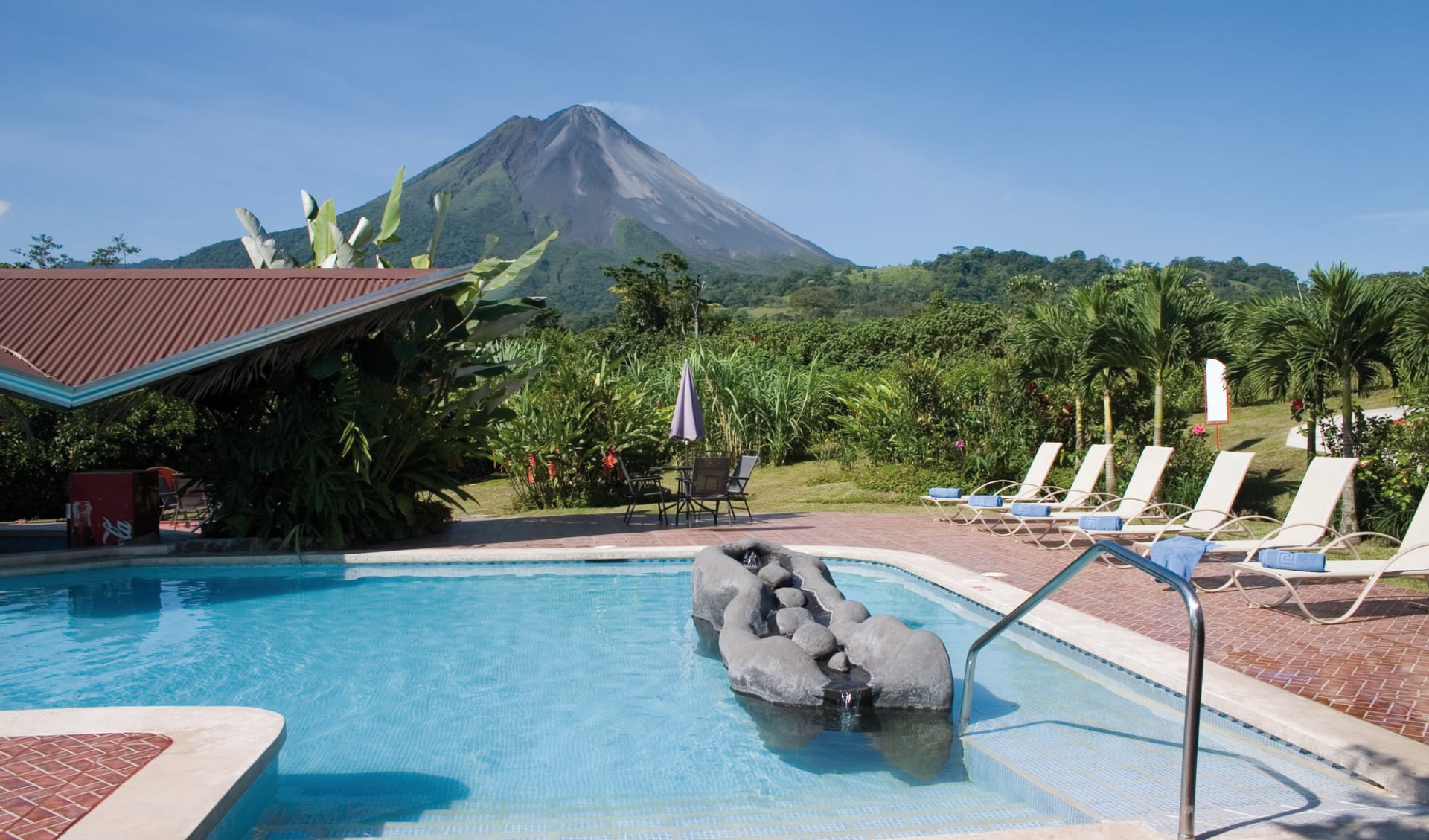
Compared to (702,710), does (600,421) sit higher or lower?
higher

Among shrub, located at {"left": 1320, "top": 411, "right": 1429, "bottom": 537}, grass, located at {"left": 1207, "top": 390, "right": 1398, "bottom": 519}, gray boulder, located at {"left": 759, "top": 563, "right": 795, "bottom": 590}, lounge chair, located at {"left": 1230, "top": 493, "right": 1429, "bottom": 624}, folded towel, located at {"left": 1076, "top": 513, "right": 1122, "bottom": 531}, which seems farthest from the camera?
grass, located at {"left": 1207, "top": 390, "right": 1398, "bottom": 519}

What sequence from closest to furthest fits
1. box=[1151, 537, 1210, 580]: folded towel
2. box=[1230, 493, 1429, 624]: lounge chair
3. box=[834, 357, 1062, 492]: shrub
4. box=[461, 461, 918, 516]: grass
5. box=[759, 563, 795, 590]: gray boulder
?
box=[1230, 493, 1429, 624]: lounge chair, box=[1151, 537, 1210, 580]: folded towel, box=[759, 563, 795, 590]: gray boulder, box=[461, 461, 918, 516]: grass, box=[834, 357, 1062, 492]: shrub

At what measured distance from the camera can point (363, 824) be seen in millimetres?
3947

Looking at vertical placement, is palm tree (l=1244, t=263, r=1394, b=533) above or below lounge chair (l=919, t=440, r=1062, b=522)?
above

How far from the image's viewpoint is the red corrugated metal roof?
10344 mm

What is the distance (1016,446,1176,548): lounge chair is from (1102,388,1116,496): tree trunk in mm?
1827

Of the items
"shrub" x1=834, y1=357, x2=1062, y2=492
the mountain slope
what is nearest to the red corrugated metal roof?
"shrub" x1=834, y1=357, x2=1062, y2=492

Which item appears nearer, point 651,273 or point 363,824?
point 363,824

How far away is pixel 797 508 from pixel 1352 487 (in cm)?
674

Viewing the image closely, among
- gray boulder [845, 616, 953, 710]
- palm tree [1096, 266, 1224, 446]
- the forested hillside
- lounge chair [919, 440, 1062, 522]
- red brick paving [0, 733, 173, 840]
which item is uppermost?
the forested hillside

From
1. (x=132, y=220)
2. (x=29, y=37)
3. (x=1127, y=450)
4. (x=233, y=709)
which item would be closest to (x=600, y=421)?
(x=1127, y=450)

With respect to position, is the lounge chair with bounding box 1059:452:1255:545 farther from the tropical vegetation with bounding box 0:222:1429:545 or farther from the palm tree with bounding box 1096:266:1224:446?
the palm tree with bounding box 1096:266:1224:446

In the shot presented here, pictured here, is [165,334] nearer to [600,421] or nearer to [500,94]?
[600,421]

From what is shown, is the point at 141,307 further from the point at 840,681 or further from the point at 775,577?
the point at 840,681
